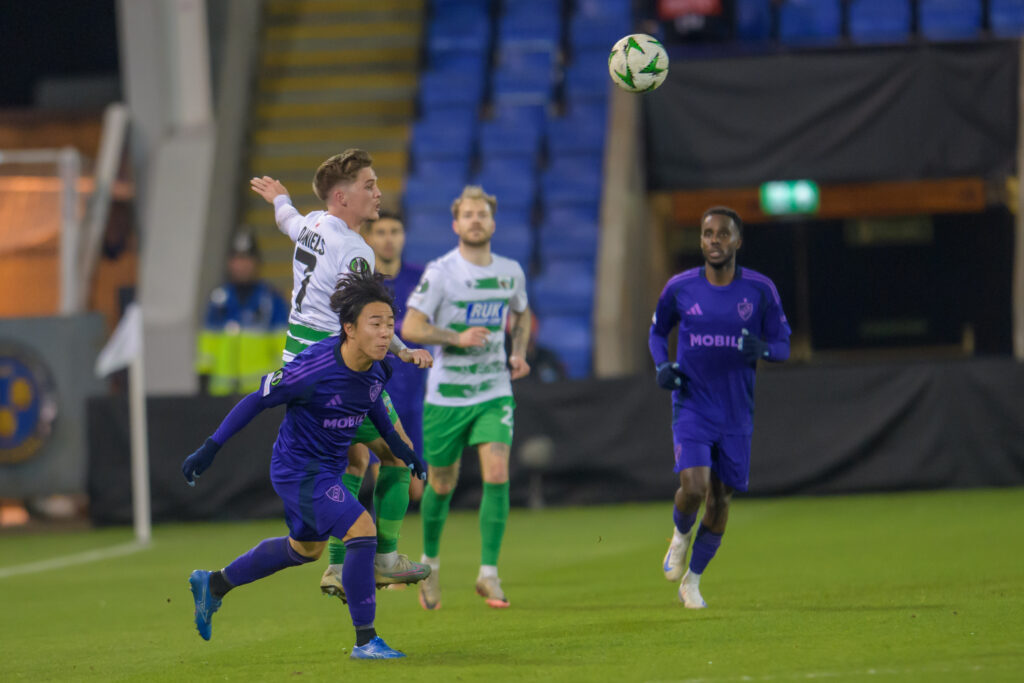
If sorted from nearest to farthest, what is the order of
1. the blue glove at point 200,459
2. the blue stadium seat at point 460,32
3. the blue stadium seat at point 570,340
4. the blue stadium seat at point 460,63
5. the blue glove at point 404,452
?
the blue glove at point 200,459 → the blue glove at point 404,452 → the blue stadium seat at point 570,340 → the blue stadium seat at point 460,63 → the blue stadium seat at point 460,32

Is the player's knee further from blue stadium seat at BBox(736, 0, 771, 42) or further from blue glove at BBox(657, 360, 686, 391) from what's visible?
blue stadium seat at BBox(736, 0, 771, 42)

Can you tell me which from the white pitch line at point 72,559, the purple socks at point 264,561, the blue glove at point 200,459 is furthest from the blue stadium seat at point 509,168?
the blue glove at point 200,459

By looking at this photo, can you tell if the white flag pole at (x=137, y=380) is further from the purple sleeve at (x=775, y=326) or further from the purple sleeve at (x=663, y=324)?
the purple sleeve at (x=775, y=326)

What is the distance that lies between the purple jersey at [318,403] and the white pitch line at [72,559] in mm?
5627

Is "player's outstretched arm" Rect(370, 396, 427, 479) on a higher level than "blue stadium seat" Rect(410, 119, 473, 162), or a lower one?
lower

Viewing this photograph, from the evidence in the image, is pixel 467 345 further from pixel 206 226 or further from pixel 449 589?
pixel 206 226

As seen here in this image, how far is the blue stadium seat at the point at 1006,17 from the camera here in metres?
19.1

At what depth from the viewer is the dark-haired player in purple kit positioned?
798cm

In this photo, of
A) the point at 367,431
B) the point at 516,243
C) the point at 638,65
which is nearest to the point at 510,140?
the point at 516,243

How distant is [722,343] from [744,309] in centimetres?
22

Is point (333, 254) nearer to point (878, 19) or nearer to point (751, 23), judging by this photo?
point (751, 23)

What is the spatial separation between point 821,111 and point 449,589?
10.3 metres

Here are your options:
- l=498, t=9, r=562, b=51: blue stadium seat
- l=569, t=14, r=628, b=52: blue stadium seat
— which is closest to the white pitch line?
l=498, t=9, r=562, b=51: blue stadium seat

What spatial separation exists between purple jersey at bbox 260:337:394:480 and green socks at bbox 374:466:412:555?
3.88 feet
